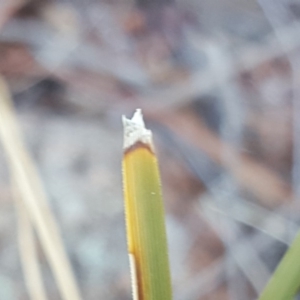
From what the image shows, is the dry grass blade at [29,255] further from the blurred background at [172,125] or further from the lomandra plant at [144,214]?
the lomandra plant at [144,214]

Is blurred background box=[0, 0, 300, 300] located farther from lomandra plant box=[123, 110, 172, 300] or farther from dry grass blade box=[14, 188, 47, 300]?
lomandra plant box=[123, 110, 172, 300]

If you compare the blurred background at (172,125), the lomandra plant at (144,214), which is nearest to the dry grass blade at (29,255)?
the blurred background at (172,125)

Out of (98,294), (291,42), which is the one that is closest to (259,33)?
(291,42)

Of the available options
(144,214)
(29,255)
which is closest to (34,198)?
(29,255)

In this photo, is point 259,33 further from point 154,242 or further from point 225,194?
point 154,242

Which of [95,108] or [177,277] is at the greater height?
[95,108]

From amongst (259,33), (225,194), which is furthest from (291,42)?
(225,194)

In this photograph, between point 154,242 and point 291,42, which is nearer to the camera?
point 154,242

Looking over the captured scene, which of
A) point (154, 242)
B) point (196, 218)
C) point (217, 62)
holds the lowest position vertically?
point (154, 242)
